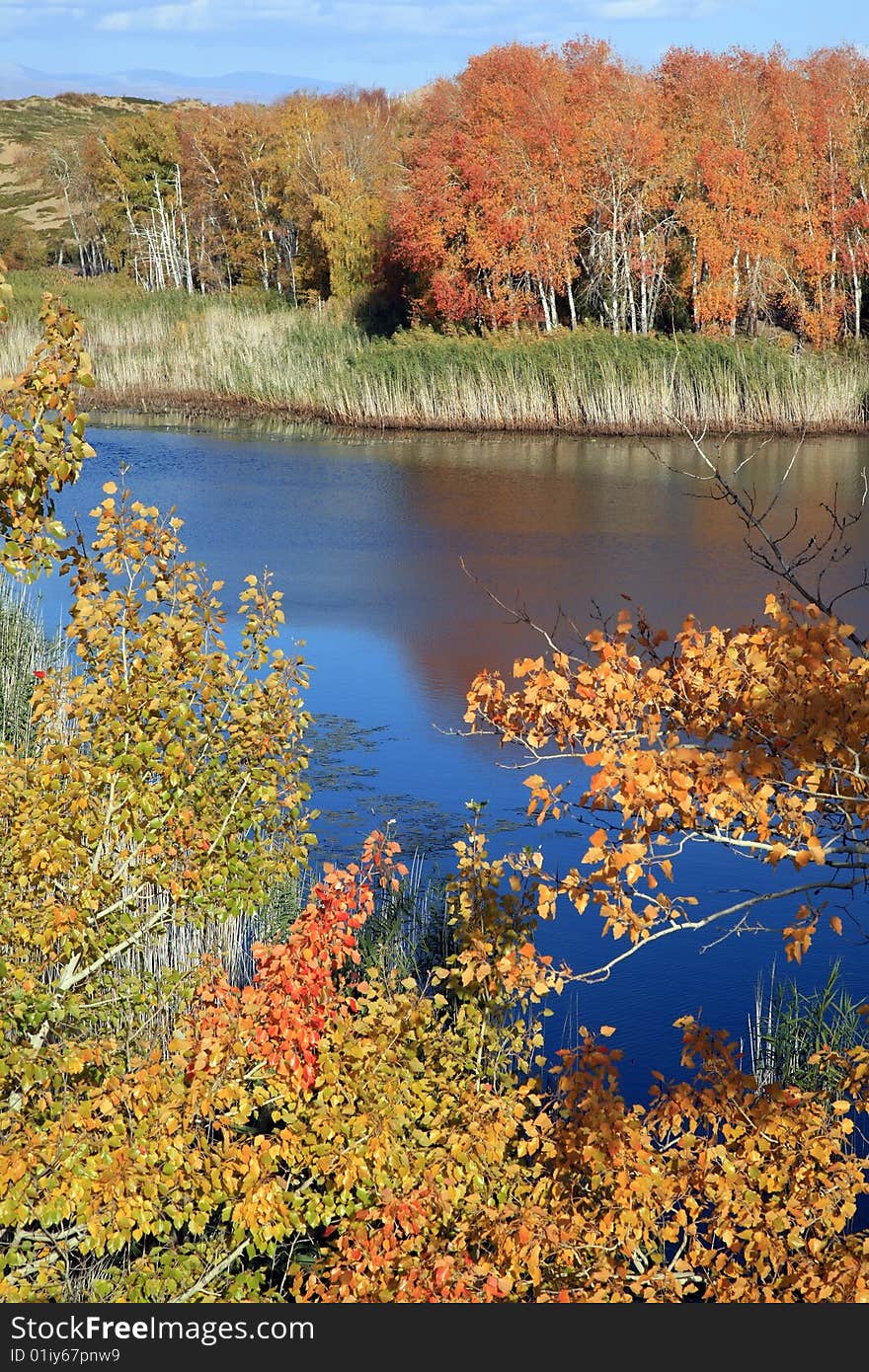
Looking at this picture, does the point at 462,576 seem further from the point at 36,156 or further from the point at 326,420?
the point at 36,156

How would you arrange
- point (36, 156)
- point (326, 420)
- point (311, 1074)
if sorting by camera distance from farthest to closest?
1. point (36, 156)
2. point (326, 420)
3. point (311, 1074)

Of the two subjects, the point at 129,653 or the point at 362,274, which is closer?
the point at 129,653

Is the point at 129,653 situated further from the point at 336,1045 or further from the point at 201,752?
the point at 336,1045

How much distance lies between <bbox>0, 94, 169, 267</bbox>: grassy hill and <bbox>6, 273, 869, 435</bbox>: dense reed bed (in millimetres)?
24968

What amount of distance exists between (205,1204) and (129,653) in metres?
1.98

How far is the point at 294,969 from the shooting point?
474 cm

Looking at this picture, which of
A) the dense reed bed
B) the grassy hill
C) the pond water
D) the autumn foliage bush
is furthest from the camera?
the grassy hill

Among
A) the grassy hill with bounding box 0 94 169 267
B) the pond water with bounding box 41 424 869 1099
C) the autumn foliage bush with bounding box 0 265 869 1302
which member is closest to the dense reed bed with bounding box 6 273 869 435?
the pond water with bounding box 41 424 869 1099

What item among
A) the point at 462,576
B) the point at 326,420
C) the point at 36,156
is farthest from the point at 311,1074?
the point at 36,156

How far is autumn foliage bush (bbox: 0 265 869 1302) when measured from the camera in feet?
13.7

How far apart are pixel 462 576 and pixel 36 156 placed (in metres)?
60.3

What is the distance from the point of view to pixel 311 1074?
4625 millimetres

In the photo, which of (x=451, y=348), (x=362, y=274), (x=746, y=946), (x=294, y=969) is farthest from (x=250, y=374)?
(x=294, y=969)

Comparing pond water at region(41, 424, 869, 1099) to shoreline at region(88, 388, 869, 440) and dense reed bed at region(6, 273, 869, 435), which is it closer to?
shoreline at region(88, 388, 869, 440)
